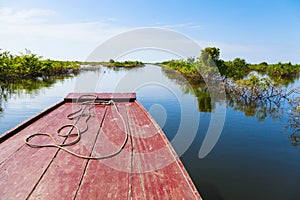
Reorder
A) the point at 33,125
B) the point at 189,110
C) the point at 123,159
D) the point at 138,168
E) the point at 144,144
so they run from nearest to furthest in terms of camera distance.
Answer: the point at 138,168, the point at 123,159, the point at 144,144, the point at 33,125, the point at 189,110

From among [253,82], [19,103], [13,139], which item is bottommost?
[19,103]

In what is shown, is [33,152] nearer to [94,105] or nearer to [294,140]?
[94,105]

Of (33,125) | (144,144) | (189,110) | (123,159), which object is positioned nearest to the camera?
(123,159)

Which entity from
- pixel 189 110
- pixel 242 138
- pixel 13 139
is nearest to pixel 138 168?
pixel 13 139

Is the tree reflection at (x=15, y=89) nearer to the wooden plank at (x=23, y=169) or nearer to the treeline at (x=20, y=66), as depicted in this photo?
the treeline at (x=20, y=66)

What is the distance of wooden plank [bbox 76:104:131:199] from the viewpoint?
1.44 meters

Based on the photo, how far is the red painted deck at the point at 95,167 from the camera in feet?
4.79

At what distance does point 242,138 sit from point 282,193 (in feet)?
6.87

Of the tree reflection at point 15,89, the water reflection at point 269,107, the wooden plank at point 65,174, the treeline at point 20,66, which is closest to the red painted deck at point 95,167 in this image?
the wooden plank at point 65,174

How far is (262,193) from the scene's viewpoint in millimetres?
3029

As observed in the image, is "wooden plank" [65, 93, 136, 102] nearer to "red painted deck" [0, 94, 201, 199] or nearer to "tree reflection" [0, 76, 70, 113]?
"red painted deck" [0, 94, 201, 199]

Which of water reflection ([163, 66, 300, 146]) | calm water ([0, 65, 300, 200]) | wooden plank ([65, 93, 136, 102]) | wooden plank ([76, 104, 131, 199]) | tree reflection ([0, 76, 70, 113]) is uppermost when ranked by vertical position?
wooden plank ([65, 93, 136, 102])

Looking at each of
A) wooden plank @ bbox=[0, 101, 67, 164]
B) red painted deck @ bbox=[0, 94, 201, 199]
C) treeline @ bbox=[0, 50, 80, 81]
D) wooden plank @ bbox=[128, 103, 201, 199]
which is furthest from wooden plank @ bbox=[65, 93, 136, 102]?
treeline @ bbox=[0, 50, 80, 81]

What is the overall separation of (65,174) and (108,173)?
0.32 metres
